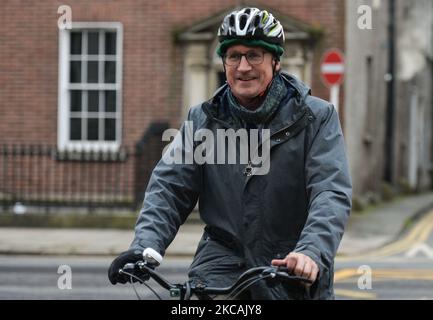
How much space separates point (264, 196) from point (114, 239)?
1166 centimetres

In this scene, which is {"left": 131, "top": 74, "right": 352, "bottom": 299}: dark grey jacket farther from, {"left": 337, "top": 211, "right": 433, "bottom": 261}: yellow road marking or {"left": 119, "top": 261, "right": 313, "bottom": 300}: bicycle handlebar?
{"left": 337, "top": 211, "right": 433, "bottom": 261}: yellow road marking

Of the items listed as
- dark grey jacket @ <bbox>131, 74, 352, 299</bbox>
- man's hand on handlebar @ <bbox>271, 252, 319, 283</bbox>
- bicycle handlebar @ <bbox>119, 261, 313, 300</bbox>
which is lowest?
bicycle handlebar @ <bbox>119, 261, 313, 300</bbox>

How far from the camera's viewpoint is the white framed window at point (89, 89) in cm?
1875

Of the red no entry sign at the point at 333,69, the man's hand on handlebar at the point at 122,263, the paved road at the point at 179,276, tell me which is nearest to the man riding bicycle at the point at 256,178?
the man's hand on handlebar at the point at 122,263

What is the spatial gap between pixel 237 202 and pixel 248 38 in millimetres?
646

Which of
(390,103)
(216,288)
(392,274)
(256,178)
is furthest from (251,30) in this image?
(390,103)

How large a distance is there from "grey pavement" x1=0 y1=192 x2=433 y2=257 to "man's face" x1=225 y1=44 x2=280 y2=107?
1017 centimetres

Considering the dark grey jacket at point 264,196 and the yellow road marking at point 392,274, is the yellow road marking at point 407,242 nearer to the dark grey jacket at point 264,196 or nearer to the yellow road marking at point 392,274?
the yellow road marking at point 392,274

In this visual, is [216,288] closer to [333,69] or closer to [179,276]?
[179,276]

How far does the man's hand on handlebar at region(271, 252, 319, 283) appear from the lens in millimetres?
3375

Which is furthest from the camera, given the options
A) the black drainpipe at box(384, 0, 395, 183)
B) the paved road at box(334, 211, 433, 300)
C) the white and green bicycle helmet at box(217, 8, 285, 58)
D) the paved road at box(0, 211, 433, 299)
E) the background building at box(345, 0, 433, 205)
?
the black drainpipe at box(384, 0, 395, 183)

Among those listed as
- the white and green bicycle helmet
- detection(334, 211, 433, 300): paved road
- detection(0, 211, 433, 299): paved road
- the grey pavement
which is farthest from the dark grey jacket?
the grey pavement

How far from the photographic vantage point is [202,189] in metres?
4.20
